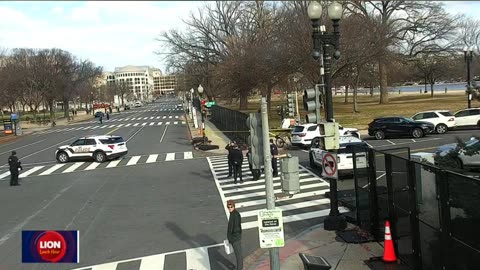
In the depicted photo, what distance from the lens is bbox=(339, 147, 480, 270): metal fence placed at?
6.87 m

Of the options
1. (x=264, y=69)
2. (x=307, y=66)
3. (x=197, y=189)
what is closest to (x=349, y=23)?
(x=307, y=66)

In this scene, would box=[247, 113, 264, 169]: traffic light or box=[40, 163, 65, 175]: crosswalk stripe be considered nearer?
box=[247, 113, 264, 169]: traffic light

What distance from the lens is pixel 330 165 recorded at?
1221cm

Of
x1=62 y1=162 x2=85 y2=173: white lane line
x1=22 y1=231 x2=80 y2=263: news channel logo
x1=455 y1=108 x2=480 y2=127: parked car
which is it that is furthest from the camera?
x1=455 y1=108 x2=480 y2=127: parked car

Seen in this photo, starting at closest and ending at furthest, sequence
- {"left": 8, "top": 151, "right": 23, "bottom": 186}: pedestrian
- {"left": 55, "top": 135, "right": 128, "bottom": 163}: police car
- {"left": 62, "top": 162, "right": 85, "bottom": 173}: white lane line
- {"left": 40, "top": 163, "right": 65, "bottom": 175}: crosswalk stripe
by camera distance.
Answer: {"left": 8, "top": 151, "right": 23, "bottom": 186}: pedestrian, {"left": 40, "top": 163, "right": 65, "bottom": 175}: crosswalk stripe, {"left": 62, "top": 162, "right": 85, "bottom": 173}: white lane line, {"left": 55, "top": 135, "right": 128, "bottom": 163}: police car

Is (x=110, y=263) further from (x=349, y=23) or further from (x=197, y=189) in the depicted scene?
(x=349, y=23)

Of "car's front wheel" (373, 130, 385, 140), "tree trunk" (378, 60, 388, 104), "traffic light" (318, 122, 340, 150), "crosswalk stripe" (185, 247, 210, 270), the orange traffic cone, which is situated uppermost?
"tree trunk" (378, 60, 388, 104)

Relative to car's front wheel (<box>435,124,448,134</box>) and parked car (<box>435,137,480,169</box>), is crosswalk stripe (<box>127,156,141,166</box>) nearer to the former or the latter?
parked car (<box>435,137,480,169</box>)

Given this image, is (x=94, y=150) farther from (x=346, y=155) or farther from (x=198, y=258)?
(x=198, y=258)

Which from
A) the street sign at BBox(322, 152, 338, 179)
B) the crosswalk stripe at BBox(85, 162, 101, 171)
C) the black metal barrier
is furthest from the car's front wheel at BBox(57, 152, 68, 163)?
the street sign at BBox(322, 152, 338, 179)

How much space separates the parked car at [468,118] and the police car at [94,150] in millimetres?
24053

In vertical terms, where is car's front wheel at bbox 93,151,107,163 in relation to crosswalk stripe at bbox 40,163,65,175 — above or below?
above

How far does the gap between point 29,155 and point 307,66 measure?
2497 cm

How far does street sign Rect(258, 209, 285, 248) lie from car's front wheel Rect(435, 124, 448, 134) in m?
31.1
